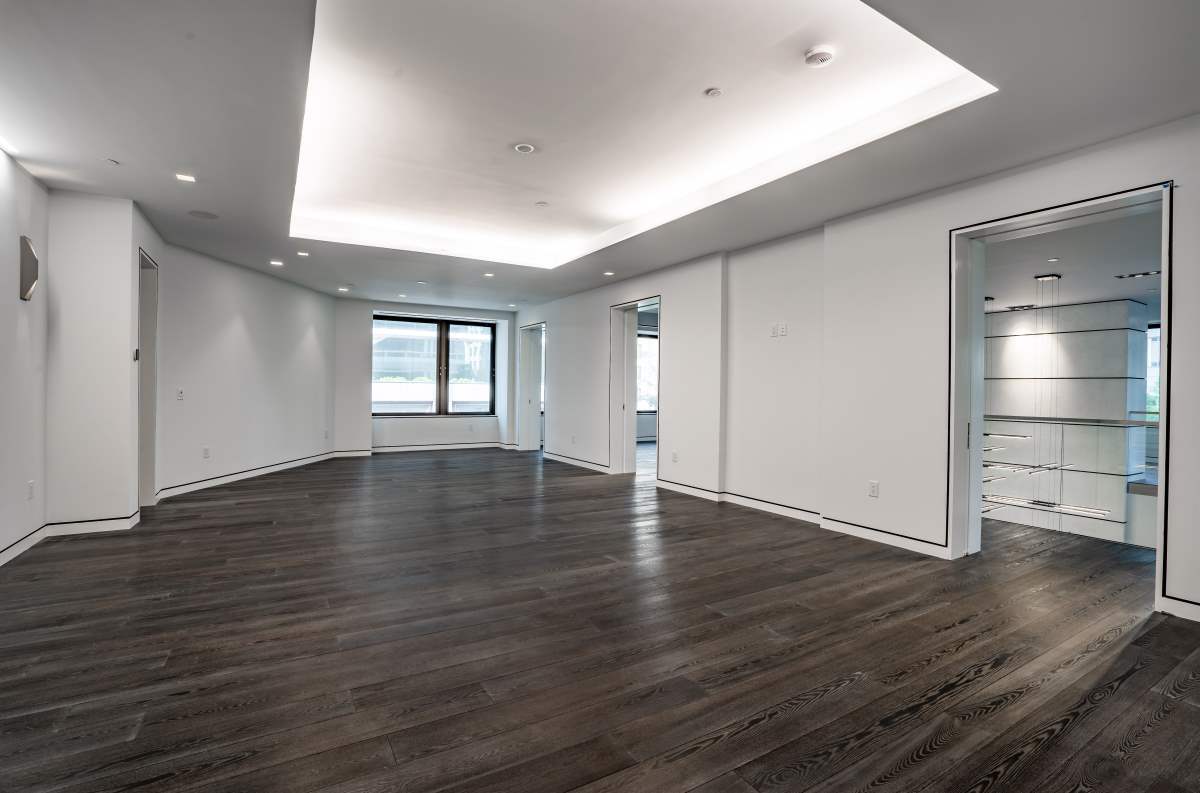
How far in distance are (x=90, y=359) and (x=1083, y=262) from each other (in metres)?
8.48

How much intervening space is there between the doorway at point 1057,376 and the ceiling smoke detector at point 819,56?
1.71 meters

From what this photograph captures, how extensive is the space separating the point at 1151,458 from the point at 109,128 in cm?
916

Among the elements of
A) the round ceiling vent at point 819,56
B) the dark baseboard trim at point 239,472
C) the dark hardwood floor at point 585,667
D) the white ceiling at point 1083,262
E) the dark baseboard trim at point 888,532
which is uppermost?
the round ceiling vent at point 819,56

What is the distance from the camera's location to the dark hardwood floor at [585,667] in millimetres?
1731

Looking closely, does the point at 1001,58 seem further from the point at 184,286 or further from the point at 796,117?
the point at 184,286

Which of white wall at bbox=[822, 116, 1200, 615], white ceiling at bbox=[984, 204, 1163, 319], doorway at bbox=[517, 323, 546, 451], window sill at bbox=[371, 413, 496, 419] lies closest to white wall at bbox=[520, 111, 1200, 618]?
white wall at bbox=[822, 116, 1200, 615]

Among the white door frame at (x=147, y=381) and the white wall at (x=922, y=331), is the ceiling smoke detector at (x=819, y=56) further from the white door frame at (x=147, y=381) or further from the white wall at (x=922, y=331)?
the white door frame at (x=147, y=381)

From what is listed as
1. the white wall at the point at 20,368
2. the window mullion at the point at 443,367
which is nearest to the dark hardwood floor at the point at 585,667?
the white wall at the point at 20,368

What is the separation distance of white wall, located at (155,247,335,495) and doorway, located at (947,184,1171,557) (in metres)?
7.03

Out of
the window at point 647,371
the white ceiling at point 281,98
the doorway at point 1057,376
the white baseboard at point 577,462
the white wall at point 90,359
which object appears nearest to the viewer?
the white ceiling at point 281,98

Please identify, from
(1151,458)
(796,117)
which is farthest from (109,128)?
(1151,458)

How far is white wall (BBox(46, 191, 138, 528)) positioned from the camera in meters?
4.30

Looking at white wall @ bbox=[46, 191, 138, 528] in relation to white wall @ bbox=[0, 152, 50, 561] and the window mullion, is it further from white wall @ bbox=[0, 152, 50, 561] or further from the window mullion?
the window mullion

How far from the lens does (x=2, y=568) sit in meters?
3.55
